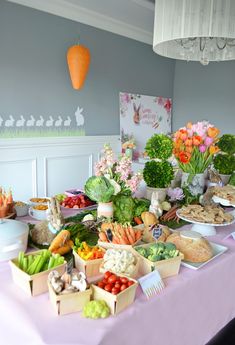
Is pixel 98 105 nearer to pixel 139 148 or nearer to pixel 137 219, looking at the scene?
pixel 139 148

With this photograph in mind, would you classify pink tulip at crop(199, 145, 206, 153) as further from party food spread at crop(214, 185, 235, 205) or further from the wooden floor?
the wooden floor

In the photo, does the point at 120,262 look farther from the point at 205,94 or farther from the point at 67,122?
the point at 205,94

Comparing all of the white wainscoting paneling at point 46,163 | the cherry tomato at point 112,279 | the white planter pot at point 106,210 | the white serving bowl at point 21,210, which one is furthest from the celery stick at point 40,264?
the white wainscoting paneling at point 46,163

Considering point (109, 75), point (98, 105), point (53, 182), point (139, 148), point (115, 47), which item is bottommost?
point (53, 182)

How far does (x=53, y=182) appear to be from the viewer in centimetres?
346

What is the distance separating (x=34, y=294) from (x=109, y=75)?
3311 millimetres

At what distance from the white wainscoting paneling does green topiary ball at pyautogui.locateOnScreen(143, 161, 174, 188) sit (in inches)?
63.6

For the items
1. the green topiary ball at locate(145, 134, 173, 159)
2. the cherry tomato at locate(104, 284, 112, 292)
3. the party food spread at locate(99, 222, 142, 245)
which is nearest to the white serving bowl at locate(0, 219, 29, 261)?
the party food spread at locate(99, 222, 142, 245)

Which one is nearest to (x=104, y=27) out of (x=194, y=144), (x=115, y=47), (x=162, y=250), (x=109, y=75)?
(x=115, y=47)

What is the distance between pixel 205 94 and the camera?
453 centimetres

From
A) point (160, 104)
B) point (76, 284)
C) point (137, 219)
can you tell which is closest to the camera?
point (76, 284)

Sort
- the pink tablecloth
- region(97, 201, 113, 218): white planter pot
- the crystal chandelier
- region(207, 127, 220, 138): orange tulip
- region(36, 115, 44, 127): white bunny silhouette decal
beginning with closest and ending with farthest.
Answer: the pink tablecloth → the crystal chandelier → region(97, 201, 113, 218): white planter pot → region(207, 127, 220, 138): orange tulip → region(36, 115, 44, 127): white bunny silhouette decal

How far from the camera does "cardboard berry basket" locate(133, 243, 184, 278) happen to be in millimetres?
1093

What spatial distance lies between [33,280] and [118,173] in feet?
2.49
